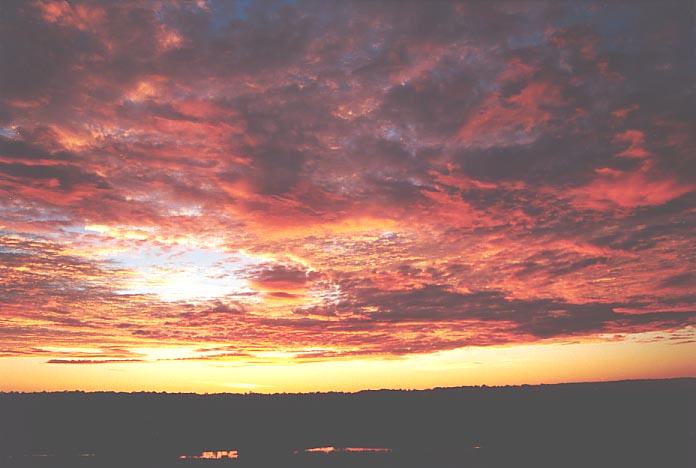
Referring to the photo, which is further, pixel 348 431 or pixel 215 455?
pixel 348 431

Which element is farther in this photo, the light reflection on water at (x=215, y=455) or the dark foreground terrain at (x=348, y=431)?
the light reflection on water at (x=215, y=455)

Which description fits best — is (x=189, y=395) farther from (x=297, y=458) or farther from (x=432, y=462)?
(x=432, y=462)

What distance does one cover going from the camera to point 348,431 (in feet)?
121

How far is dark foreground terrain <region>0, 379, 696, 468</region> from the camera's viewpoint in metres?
24.9

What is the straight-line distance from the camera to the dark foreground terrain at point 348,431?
81.7 ft

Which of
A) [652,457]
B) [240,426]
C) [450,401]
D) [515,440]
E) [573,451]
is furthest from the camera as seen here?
[450,401]

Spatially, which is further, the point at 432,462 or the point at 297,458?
the point at 297,458

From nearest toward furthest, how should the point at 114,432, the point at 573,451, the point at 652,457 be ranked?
the point at 652,457
the point at 573,451
the point at 114,432

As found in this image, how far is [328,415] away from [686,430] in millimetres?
27569

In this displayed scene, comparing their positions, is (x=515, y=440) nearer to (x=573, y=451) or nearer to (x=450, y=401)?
(x=573, y=451)

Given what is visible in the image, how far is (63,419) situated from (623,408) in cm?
4643

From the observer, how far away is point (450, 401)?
50.8m

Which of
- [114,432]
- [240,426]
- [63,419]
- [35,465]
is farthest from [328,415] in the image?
[35,465]

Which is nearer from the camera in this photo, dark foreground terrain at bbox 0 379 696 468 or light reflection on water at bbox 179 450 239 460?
dark foreground terrain at bbox 0 379 696 468
